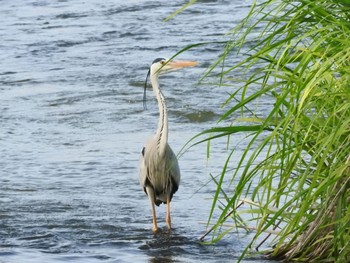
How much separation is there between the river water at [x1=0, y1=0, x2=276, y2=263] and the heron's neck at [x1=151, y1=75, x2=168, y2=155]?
48cm

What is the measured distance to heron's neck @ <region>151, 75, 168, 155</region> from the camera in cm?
802

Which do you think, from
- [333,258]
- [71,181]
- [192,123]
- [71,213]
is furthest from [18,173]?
[333,258]

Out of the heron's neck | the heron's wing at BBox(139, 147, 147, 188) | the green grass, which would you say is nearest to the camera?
the green grass

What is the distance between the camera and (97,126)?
1145 cm

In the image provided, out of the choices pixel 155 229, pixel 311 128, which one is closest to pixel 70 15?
pixel 155 229

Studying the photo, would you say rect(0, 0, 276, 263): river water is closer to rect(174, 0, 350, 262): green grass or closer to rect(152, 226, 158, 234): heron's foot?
rect(152, 226, 158, 234): heron's foot

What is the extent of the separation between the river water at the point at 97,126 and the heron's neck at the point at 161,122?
0.48m

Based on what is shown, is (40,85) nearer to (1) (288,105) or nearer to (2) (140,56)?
(2) (140,56)

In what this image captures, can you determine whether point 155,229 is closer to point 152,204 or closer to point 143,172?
point 152,204

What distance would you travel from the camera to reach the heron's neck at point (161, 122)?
8.02 metres

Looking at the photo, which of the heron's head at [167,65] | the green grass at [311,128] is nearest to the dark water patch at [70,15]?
the heron's head at [167,65]

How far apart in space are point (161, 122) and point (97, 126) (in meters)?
3.43

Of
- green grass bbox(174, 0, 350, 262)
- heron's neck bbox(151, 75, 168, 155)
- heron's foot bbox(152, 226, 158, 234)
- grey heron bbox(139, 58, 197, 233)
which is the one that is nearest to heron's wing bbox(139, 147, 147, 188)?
grey heron bbox(139, 58, 197, 233)

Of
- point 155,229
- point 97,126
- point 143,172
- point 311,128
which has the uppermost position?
point 311,128
